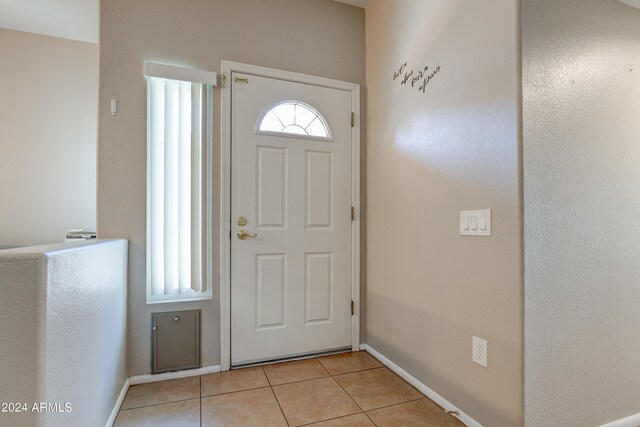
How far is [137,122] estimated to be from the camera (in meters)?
2.06

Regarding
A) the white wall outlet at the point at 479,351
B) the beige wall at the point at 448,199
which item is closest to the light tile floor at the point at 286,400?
the beige wall at the point at 448,199

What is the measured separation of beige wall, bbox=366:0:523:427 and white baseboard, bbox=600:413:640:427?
2.06 ft

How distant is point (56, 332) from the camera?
0.94 metres

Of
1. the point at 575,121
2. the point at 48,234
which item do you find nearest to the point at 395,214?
the point at 575,121

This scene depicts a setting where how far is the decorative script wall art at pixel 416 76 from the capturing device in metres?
1.93

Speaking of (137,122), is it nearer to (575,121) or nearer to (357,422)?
(357,422)

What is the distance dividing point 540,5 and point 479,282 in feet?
4.24

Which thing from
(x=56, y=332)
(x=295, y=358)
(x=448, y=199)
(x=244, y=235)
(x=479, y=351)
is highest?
(x=448, y=199)

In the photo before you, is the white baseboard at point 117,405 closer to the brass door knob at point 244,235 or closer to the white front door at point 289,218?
the white front door at point 289,218

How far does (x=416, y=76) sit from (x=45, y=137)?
3.30 m

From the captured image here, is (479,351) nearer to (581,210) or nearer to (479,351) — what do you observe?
(479,351)

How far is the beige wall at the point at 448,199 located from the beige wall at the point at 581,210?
76mm

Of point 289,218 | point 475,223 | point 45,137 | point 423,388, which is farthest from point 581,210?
point 45,137

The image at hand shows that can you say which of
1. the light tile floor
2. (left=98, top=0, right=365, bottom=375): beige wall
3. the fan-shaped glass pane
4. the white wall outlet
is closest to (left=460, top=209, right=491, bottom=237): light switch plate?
the white wall outlet
